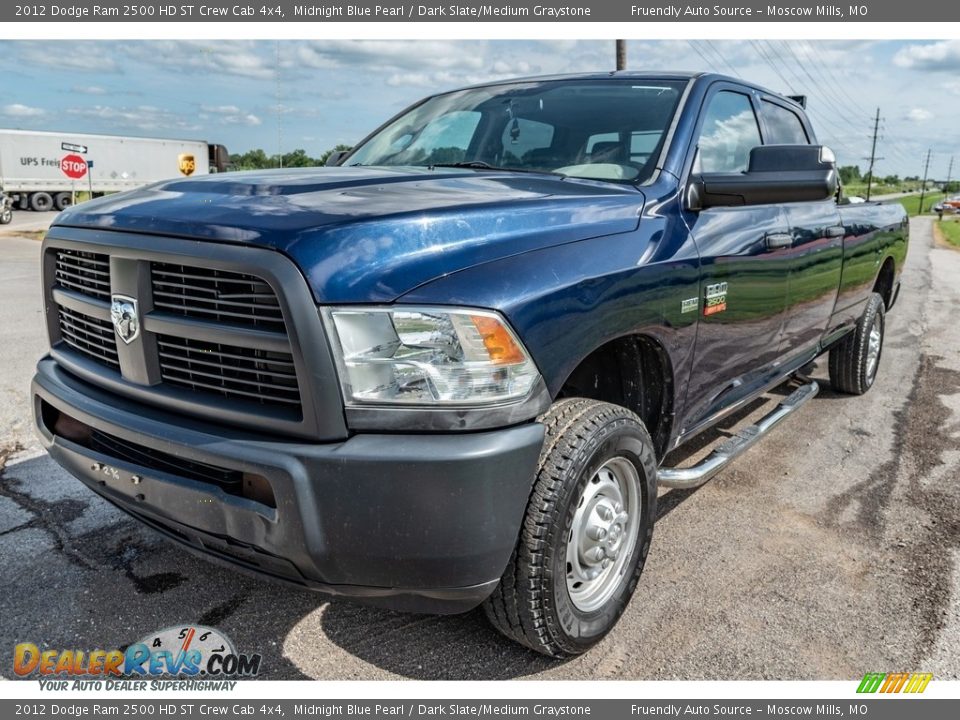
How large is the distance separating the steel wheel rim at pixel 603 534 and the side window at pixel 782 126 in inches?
95.4

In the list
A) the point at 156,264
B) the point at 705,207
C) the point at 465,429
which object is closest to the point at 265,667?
the point at 465,429

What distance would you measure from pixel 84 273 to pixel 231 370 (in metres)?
0.89

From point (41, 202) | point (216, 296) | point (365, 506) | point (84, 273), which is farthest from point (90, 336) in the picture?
point (41, 202)

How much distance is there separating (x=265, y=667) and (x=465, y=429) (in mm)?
1134

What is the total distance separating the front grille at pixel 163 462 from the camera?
213cm

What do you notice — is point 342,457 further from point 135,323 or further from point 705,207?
point 705,207

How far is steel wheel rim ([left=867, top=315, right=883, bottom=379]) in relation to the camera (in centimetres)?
586

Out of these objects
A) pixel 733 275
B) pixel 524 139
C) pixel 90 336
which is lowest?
pixel 90 336

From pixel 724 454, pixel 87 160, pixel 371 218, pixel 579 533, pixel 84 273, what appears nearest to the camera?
pixel 371 218

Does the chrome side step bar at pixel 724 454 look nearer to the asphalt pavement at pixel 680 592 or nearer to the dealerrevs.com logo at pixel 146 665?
the asphalt pavement at pixel 680 592

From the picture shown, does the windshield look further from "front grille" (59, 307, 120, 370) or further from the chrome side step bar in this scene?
"front grille" (59, 307, 120, 370)

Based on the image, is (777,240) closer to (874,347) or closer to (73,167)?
(874,347)

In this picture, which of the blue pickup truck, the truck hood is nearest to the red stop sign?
the blue pickup truck

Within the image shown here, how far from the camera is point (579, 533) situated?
243 centimetres
